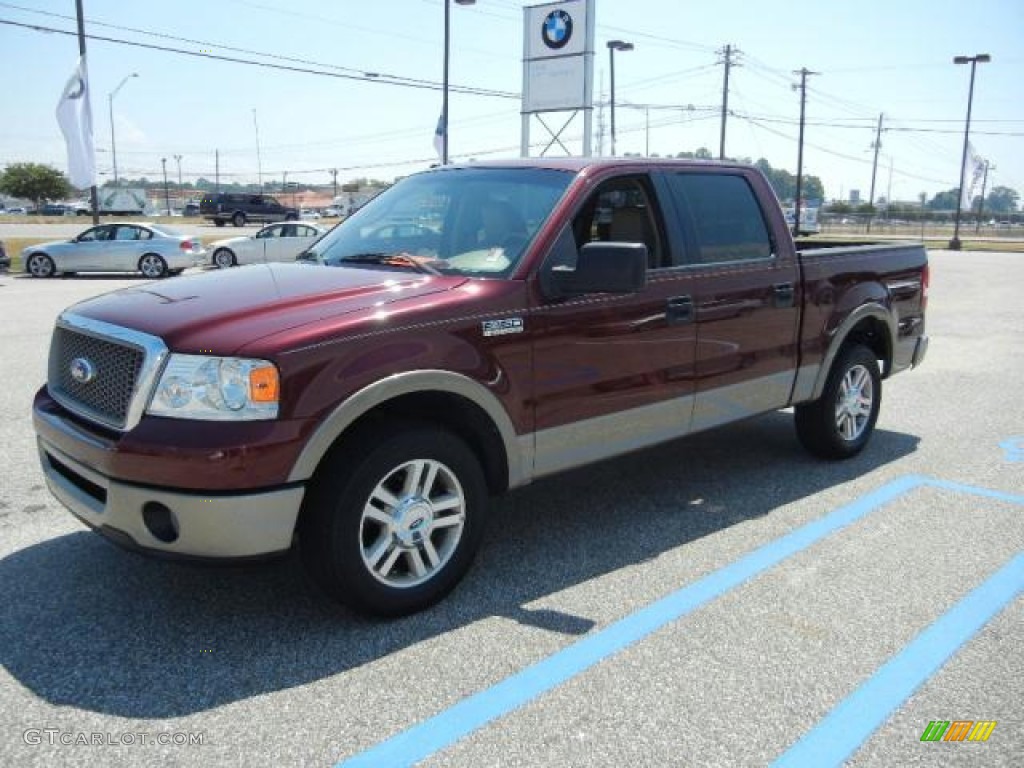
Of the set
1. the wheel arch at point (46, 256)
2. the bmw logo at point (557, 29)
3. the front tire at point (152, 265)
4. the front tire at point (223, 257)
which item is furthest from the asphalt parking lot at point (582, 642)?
the bmw logo at point (557, 29)

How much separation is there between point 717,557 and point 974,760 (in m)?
1.61

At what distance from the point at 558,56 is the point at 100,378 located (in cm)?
2302

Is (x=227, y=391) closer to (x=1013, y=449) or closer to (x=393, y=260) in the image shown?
(x=393, y=260)

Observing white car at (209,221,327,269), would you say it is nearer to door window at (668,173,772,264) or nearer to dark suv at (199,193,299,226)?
door window at (668,173,772,264)

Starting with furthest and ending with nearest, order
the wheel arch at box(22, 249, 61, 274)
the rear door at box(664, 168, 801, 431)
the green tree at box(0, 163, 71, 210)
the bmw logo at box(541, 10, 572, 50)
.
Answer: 1. the green tree at box(0, 163, 71, 210)
2. the bmw logo at box(541, 10, 572, 50)
3. the wheel arch at box(22, 249, 61, 274)
4. the rear door at box(664, 168, 801, 431)

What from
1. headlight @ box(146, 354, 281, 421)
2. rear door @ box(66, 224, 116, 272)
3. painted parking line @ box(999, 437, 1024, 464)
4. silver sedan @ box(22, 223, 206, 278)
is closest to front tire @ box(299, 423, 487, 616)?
headlight @ box(146, 354, 281, 421)

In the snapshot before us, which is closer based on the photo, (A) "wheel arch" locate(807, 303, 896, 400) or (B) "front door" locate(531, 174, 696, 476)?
(B) "front door" locate(531, 174, 696, 476)

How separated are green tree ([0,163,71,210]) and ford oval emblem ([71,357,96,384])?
103131 millimetres

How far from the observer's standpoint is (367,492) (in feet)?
10.8

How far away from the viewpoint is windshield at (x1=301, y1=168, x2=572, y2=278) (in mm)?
3998

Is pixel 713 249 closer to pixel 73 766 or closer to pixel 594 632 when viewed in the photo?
pixel 594 632

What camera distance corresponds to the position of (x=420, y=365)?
3387mm

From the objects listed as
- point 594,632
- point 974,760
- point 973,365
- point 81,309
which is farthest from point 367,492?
point 973,365

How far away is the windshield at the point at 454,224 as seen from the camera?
13.1ft
